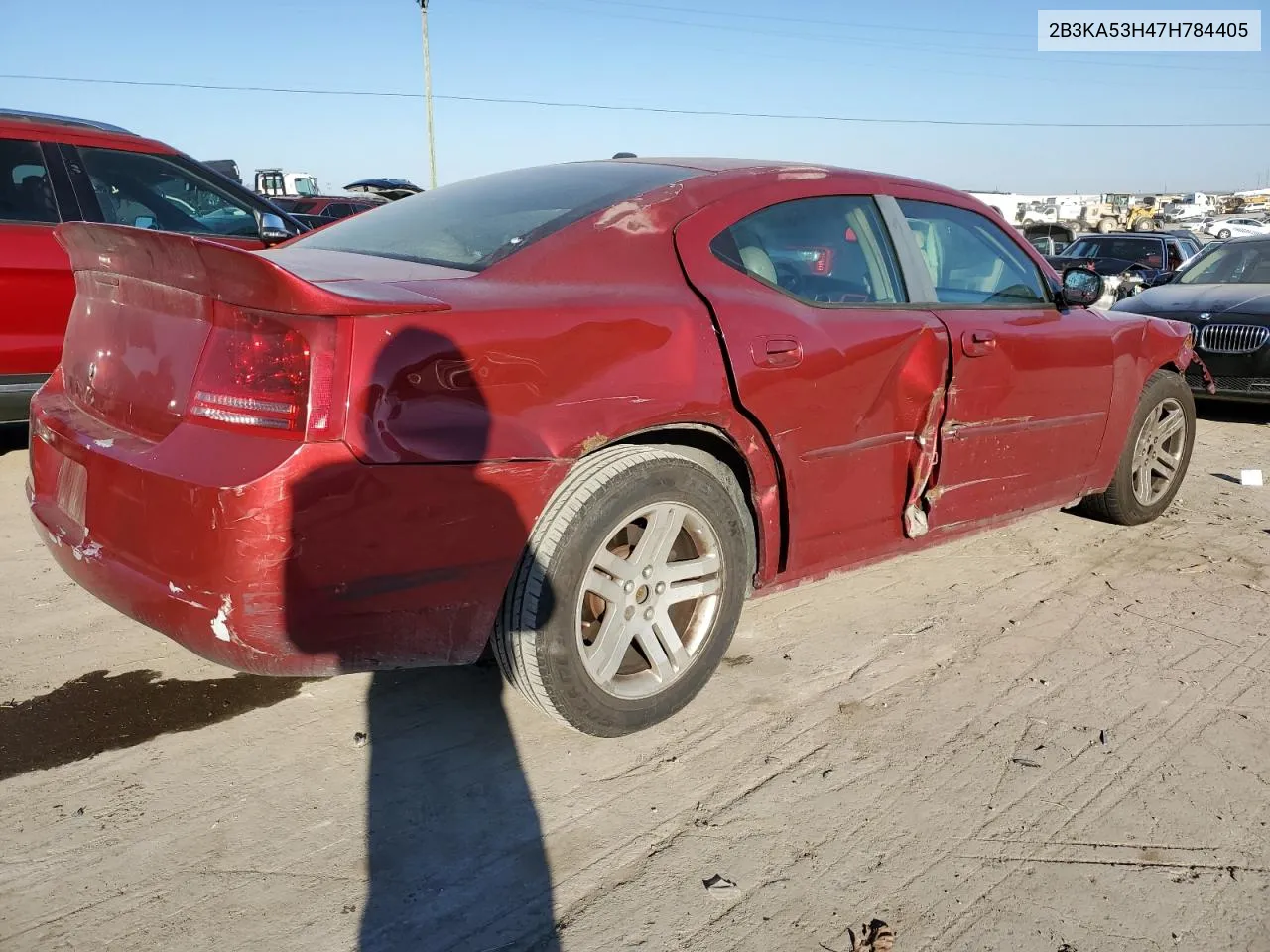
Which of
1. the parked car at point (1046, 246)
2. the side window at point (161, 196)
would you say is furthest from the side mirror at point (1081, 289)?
the parked car at point (1046, 246)

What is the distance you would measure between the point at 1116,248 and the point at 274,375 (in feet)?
54.7

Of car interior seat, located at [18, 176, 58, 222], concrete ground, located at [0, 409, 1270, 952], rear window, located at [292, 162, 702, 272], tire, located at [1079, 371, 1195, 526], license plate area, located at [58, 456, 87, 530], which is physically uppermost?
car interior seat, located at [18, 176, 58, 222]

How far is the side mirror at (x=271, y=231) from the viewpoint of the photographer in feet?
19.1

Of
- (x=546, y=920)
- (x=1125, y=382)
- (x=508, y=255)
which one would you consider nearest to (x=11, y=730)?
(x=546, y=920)

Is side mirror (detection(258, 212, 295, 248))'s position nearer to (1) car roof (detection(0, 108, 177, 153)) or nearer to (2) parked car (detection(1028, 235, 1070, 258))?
(1) car roof (detection(0, 108, 177, 153))

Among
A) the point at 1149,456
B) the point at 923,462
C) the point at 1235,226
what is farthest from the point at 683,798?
the point at 1235,226

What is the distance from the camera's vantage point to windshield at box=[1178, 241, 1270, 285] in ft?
28.2

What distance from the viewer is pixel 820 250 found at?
3.24 m

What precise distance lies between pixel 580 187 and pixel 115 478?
1.56 metres

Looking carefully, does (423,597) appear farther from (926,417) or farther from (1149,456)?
(1149,456)

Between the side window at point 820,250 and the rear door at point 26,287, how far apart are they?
3.55 meters

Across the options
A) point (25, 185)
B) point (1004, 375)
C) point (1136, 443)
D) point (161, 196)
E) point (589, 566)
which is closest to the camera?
point (589, 566)

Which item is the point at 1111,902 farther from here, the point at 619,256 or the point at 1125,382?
the point at 1125,382

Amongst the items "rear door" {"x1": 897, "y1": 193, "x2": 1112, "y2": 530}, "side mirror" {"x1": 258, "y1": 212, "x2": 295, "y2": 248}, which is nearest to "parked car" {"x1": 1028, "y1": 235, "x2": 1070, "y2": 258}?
"rear door" {"x1": 897, "y1": 193, "x2": 1112, "y2": 530}
